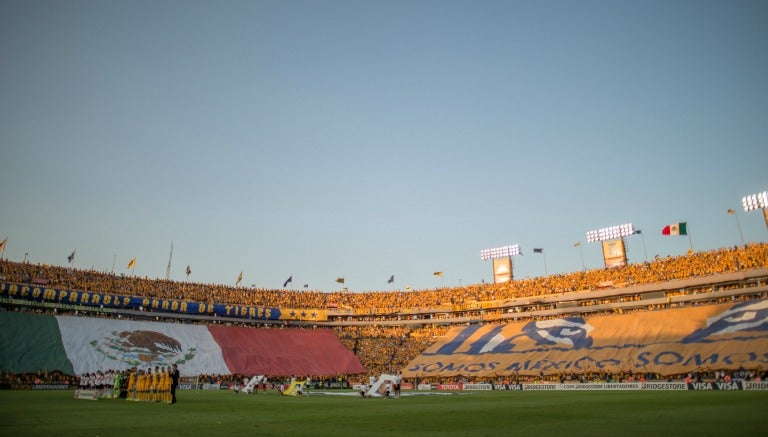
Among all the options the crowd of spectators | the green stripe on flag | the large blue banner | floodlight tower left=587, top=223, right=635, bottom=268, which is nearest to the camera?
the green stripe on flag

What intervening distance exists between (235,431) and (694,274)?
202ft

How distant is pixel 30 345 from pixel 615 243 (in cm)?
7555

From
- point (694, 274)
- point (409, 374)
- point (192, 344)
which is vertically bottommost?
point (409, 374)

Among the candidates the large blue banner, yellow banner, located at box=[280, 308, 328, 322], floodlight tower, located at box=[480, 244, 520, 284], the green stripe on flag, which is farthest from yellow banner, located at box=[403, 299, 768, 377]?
the green stripe on flag

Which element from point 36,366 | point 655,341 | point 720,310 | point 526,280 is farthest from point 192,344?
point 720,310

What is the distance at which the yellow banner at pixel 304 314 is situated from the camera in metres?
77.1

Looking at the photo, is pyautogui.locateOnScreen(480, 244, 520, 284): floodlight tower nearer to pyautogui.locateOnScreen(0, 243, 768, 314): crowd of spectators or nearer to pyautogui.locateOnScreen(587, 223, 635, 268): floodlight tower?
pyautogui.locateOnScreen(0, 243, 768, 314): crowd of spectators

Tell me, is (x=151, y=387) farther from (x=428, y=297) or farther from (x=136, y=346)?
(x=428, y=297)

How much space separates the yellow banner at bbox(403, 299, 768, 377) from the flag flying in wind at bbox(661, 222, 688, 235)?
11437 mm

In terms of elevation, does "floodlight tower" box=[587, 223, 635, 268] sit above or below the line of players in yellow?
above

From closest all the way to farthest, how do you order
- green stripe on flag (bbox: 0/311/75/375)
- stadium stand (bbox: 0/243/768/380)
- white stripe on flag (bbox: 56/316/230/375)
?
1. green stripe on flag (bbox: 0/311/75/375)
2. white stripe on flag (bbox: 56/316/230/375)
3. stadium stand (bbox: 0/243/768/380)

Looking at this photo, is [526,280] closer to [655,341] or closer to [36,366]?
[655,341]

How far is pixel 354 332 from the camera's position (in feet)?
261

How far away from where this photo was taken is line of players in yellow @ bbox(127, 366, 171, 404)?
26.6 m
